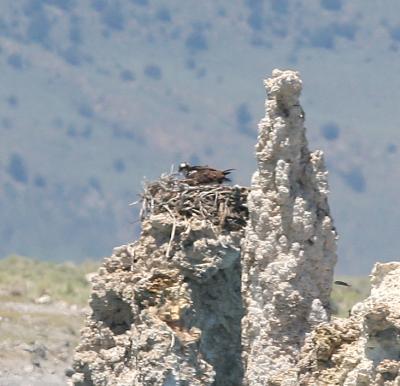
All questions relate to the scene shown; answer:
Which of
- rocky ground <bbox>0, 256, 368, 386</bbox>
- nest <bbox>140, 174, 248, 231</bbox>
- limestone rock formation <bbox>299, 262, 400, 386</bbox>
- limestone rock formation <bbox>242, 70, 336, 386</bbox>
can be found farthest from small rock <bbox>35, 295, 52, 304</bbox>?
limestone rock formation <bbox>299, 262, 400, 386</bbox>

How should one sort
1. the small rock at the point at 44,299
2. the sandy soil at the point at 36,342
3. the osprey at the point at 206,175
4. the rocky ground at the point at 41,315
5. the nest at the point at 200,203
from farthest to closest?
1. the small rock at the point at 44,299
2. the rocky ground at the point at 41,315
3. the sandy soil at the point at 36,342
4. the osprey at the point at 206,175
5. the nest at the point at 200,203

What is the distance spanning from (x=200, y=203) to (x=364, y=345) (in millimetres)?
4144

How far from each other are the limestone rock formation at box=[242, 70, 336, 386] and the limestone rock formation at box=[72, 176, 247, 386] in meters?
0.24

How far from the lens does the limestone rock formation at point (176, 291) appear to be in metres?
16.8

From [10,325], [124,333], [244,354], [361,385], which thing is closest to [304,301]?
[244,354]

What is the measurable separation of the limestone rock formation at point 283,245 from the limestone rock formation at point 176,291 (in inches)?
9.3

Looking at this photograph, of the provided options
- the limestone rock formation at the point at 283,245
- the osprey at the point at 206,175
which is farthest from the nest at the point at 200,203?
the limestone rock formation at the point at 283,245

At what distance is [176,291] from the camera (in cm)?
1698

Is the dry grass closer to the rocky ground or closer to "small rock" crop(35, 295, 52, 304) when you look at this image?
the rocky ground

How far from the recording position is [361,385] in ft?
46.2

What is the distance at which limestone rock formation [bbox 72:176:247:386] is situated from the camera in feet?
55.3

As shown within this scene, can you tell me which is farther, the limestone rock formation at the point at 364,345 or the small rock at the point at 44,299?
the small rock at the point at 44,299

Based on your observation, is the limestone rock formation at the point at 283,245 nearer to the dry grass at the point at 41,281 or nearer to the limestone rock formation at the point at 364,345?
the limestone rock formation at the point at 364,345

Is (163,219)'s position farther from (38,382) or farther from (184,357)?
(38,382)
